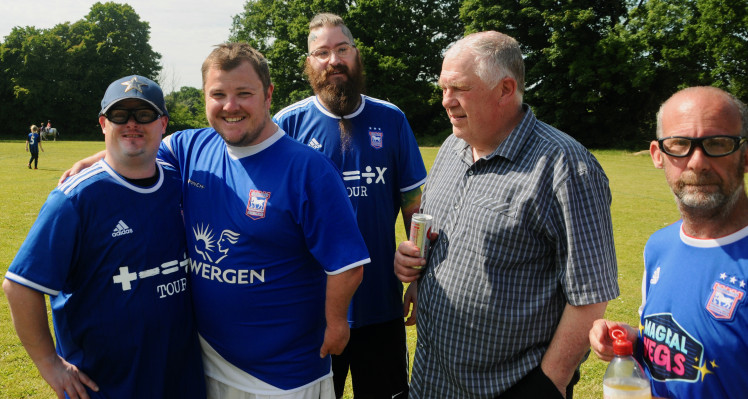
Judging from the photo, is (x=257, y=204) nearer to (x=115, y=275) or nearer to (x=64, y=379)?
(x=115, y=275)

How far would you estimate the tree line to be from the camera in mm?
36531

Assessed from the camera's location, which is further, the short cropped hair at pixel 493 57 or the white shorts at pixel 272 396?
the white shorts at pixel 272 396

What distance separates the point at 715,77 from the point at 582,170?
135 ft

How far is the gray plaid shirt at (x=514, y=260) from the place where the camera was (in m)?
2.29

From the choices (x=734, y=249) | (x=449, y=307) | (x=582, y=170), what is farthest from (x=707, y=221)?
(x=449, y=307)

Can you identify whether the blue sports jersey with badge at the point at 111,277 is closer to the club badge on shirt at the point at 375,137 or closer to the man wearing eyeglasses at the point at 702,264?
the club badge on shirt at the point at 375,137

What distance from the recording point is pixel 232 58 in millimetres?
2812

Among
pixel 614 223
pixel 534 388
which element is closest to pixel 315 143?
pixel 534 388

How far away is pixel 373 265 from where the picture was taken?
3.70 metres

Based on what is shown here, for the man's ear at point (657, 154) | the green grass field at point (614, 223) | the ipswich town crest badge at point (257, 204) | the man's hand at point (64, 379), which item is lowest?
the green grass field at point (614, 223)

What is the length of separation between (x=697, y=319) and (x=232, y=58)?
2548 millimetres

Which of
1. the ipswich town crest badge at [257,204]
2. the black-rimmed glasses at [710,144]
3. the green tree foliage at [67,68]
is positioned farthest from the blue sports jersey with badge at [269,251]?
the green tree foliage at [67,68]

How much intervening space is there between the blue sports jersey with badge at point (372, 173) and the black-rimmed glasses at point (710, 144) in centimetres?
203

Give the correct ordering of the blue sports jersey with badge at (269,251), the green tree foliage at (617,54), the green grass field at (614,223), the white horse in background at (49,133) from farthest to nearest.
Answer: the white horse in background at (49,133) → the green tree foliage at (617,54) → the green grass field at (614,223) → the blue sports jersey with badge at (269,251)
